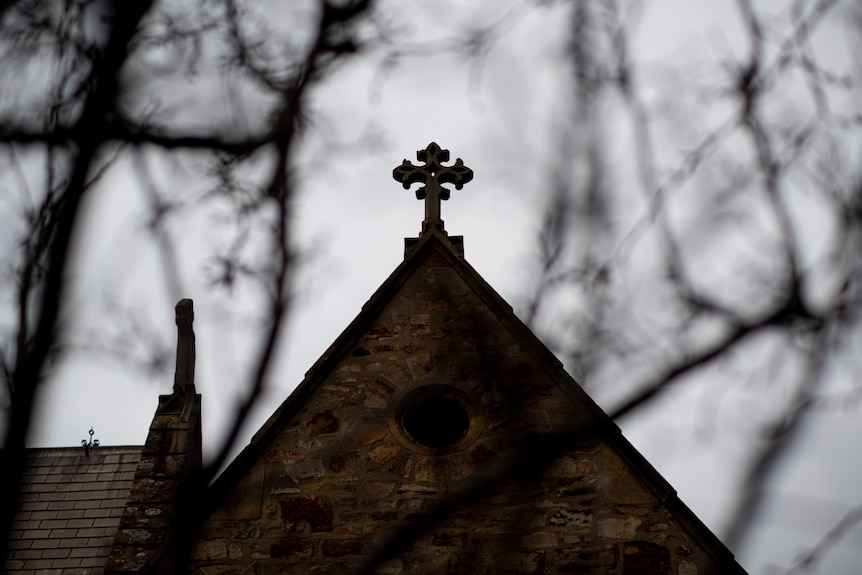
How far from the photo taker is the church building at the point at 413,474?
7.77 metres

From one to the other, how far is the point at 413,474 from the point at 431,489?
171mm

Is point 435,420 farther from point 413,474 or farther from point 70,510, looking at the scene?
point 70,510

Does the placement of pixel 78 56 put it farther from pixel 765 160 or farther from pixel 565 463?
pixel 565 463

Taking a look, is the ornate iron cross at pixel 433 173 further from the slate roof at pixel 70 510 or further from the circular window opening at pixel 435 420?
the slate roof at pixel 70 510

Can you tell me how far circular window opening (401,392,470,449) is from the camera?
27.8 ft

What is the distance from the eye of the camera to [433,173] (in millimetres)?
10203

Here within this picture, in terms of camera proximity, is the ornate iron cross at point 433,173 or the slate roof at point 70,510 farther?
the slate roof at point 70,510

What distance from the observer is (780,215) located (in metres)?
4.94

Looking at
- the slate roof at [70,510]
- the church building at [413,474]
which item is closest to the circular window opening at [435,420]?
the church building at [413,474]

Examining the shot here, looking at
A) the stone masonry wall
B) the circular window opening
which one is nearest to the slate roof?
the stone masonry wall

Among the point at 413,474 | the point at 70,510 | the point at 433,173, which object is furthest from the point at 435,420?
the point at 70,510

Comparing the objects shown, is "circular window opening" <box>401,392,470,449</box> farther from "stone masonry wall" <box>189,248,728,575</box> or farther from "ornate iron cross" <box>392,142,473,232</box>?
"ornate iron cross" <box>392,142,473,232</box>

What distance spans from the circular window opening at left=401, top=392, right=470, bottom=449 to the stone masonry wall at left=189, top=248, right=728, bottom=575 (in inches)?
2.2

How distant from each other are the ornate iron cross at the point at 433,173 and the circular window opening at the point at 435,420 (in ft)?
6.78
